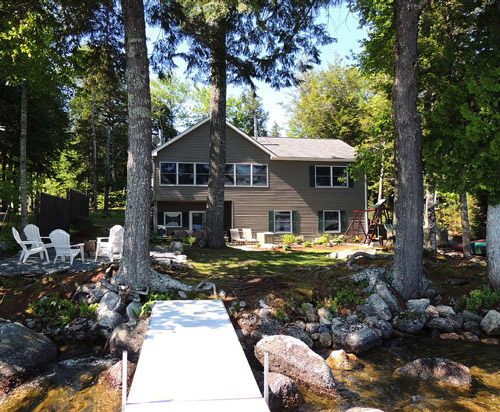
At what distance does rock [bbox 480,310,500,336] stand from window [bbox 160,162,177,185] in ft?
52.0

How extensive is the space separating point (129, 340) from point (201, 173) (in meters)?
15.5

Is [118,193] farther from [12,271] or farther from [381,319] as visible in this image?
[381,319]

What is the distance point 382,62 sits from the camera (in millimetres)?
12102

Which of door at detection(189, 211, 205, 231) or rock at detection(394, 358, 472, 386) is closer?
rock at detection(394, 358, 472, 386)

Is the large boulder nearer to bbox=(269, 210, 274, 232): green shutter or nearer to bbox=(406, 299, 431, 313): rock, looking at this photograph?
bbox=(406, 299, 431, 313): rock

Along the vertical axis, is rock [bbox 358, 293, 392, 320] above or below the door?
below

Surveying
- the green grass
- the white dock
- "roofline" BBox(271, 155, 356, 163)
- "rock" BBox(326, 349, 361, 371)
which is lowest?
"rock" BBox(326, 349, 361, 371)

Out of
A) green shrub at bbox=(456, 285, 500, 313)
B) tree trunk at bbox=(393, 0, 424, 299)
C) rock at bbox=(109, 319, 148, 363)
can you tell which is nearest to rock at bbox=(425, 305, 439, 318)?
tree trunk at bbox=(393, 0, 424, 299)

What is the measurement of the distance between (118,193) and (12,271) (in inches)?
1197

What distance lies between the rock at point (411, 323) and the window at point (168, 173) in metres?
14.9

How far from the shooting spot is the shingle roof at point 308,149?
21984 millimetres

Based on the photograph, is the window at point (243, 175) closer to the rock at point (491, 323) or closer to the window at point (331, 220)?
the window at point (331, 220)

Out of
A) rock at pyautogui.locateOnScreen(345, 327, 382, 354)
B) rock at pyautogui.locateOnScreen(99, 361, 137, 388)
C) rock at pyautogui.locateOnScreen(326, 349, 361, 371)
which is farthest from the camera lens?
rock at pyautogui.locateOnScreen(345, 327, 382, 354)

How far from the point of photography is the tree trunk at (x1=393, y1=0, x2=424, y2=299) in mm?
8430
